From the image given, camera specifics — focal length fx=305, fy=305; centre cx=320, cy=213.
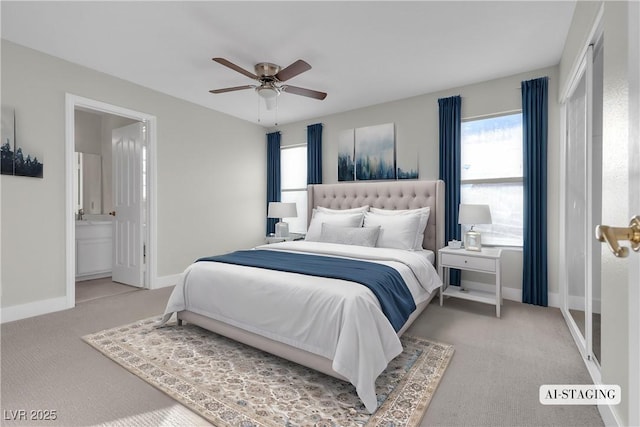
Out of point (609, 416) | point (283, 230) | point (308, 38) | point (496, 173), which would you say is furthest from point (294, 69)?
point (609, 416)

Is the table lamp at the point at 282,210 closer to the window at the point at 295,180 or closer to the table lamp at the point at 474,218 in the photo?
the window at the point at 295,180

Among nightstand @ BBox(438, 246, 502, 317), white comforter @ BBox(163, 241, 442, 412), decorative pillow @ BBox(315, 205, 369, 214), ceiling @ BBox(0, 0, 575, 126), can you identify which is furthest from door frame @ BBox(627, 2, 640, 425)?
decorative pillow @ BBox(315, 205, 369, 214)

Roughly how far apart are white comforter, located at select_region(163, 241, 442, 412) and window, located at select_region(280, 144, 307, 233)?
2.89m

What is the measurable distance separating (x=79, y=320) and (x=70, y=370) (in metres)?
1.14

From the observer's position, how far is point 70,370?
2117mm

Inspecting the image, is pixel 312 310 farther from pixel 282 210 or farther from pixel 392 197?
pixel 282 210

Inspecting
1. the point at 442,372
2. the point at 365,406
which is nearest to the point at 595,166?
the point at 442,372

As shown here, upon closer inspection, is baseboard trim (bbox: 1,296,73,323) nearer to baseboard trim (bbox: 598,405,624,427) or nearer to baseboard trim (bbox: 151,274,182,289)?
baseboard trim (bbox: 151,274,182,289)

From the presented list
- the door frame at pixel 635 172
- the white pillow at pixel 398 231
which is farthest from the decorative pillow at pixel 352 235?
the door frame at pixel 635 172

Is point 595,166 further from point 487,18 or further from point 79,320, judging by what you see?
point 79,320

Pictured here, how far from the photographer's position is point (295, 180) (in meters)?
5.68

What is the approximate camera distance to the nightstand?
124 inches

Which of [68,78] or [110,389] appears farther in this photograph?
[68,78]

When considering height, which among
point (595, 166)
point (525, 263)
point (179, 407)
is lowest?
point (179, 407)
